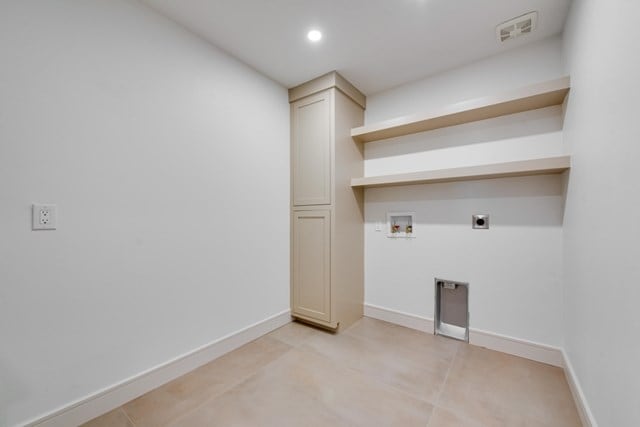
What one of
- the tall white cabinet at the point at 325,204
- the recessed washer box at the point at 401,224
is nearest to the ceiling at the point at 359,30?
the tall white cabinet at the point at 325,204

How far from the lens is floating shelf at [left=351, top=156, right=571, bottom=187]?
5.88 feet

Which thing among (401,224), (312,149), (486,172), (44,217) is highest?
(312,149)

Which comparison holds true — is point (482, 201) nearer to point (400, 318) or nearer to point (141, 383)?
point (400, 318)

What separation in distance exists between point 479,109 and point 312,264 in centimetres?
198

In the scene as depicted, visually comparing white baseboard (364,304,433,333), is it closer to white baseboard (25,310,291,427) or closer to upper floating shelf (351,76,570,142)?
white baseboard (25,310,291,427)

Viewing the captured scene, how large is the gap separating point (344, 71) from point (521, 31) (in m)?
1.38

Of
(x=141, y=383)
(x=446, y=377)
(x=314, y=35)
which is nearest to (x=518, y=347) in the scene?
(x=446, y=377)

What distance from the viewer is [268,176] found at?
2.60 meters

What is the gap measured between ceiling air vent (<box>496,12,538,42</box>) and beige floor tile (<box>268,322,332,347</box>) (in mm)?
A: 2875

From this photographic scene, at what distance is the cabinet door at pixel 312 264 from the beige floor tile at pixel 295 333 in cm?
13

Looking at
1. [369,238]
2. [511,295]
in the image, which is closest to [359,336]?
[369,238]

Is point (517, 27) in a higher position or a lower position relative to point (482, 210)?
higher

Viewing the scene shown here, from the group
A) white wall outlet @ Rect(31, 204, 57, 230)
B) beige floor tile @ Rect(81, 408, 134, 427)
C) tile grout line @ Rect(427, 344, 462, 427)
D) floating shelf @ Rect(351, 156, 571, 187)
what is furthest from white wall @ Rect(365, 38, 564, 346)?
white wall outlet @ Rect(31, 204, 57, 230)

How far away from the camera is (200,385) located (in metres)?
1.77
